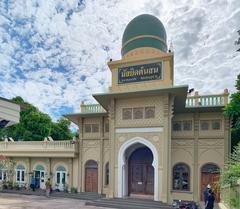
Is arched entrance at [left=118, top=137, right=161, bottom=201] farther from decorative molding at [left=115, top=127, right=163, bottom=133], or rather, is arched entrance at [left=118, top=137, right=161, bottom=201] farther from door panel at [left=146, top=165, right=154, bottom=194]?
decorative molding at [left=115, top=127, right=163, bottom=133]

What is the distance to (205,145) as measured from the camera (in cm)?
1916

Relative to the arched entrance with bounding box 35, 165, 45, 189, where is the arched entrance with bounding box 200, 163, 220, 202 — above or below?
above

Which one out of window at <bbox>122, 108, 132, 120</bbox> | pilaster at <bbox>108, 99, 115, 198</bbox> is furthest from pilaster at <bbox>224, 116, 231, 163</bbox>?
pilaster at <bbox>108, 99, 115, 198</bbox>

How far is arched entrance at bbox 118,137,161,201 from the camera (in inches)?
733

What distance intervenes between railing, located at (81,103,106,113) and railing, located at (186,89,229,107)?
21.7 ft

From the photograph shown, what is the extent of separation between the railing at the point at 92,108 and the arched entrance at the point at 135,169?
4290 mm

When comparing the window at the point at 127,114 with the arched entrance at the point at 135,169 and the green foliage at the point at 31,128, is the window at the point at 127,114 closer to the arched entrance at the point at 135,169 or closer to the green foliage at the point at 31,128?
the arched entrance at the point at 135,169

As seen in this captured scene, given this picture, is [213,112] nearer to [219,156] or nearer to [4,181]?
[219,156]

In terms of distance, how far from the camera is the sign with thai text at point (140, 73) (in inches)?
728

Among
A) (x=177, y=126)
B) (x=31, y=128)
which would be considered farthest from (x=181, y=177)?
(x=31, y=128)

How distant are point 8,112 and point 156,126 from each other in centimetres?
1411

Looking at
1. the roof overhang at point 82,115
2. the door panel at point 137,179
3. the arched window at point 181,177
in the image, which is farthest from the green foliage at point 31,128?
the arched window at point 181,177

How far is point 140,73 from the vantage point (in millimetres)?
18875

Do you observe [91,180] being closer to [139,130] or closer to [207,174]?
[139,130]
